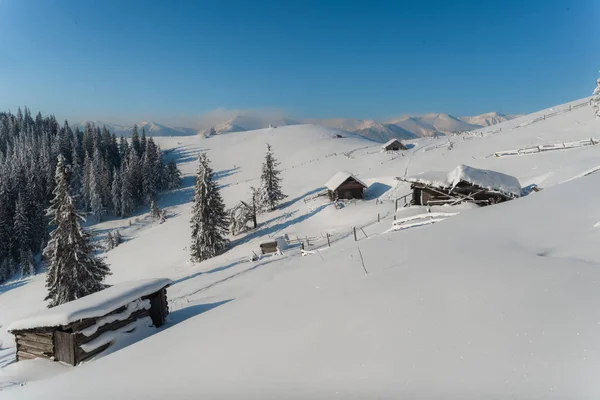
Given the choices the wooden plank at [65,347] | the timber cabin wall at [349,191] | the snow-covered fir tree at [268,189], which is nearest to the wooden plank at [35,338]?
the wooden plank at [65,347]

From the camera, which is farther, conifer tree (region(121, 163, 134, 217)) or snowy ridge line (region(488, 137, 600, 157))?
conifer tree (region(121, 163, 134, 217))

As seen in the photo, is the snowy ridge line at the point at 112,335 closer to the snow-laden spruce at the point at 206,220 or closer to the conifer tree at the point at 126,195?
the snow-laden spruce at the point at 206,220

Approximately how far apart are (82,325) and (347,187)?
39.8m

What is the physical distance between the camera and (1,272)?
206ft

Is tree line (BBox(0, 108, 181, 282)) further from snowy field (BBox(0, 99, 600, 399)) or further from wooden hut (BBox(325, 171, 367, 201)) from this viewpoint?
snowy field (BBox(0, 99, 600, 399))

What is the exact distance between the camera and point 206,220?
4512cm

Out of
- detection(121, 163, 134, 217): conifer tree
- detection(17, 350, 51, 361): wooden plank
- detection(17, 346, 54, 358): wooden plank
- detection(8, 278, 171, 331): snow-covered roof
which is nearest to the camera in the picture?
detection(8, 278, 171, 331): snow-covered roof

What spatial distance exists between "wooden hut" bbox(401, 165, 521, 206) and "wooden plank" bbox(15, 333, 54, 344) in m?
21.3

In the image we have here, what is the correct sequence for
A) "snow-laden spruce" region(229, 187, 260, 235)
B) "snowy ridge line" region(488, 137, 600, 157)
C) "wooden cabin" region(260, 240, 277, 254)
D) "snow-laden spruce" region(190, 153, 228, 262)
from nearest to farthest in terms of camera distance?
"wooden cabin" region(260, 240, 277, 254), "snowy ridge line" region(488, 137, 600, 157), "snow-laden spruce" region(190, 153, 228, 262), "snow-laden spruce" region(229, 187, 260, 235)

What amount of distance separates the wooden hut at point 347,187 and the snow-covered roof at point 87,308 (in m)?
35.9

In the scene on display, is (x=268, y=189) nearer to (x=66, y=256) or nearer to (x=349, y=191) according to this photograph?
(x=349, y=191)

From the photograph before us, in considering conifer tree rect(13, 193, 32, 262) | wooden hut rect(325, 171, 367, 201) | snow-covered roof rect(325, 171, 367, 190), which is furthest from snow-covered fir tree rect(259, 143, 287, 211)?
conifer tree rect(13, 193, 32, 262)

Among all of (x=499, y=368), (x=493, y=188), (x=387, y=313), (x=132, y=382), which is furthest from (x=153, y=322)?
(x=493, y=188)

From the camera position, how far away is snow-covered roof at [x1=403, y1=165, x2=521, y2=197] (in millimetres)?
23500
